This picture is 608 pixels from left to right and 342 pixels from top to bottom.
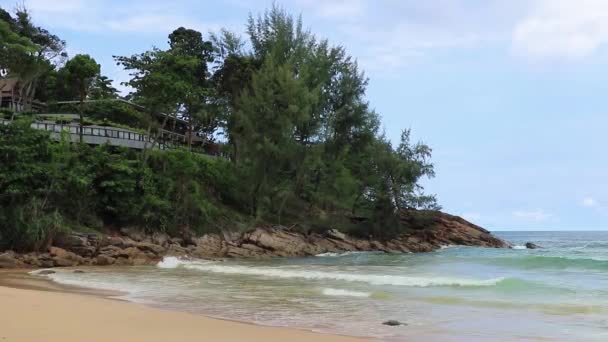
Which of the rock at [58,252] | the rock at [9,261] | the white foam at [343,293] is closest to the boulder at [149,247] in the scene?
the rock at [58,252]

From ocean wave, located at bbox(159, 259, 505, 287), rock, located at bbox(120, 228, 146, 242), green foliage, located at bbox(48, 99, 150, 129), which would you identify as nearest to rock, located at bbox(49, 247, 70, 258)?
ocean wave, located at bbox(159, 259, 505, 287)

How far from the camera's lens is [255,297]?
13.2 m

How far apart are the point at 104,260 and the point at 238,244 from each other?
9.68 m

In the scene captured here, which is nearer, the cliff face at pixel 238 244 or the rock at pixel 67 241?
the cliff face at pixel 238 244

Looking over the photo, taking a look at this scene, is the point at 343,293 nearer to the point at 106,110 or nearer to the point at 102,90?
the point at 106,110

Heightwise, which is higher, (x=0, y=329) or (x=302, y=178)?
(x=302, y=178)

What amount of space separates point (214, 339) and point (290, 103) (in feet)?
98.3

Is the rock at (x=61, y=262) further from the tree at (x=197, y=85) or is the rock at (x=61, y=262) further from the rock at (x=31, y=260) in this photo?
the tree at (x=197, y=85)

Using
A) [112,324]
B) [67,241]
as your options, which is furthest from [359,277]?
[67,241]

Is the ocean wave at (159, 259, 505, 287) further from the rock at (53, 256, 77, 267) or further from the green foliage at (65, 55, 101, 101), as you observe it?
the green foliage at (65, 55, 101, 101)

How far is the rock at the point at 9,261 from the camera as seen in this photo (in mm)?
20312

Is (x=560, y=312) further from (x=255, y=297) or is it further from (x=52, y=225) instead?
(x=52, y=225)

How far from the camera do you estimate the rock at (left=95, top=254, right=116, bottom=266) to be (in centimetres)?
2364

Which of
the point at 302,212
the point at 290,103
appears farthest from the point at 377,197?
the point at 290,103
